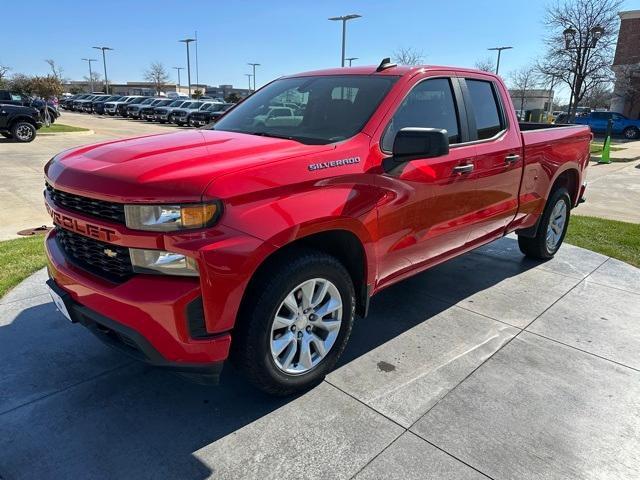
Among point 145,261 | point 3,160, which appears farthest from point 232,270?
point 3,160

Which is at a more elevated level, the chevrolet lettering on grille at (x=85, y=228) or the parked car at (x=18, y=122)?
the chevrolet lettering on grille at (x=85, y=228)

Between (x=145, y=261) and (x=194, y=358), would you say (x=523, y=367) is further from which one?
(x=145, y=261)

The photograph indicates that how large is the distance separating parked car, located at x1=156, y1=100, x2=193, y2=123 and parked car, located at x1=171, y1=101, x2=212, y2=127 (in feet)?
0.81

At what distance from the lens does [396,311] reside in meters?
4.18

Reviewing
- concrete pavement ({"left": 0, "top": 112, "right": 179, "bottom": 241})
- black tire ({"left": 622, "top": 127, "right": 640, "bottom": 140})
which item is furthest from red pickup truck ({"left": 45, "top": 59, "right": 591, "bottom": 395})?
black tire ({"left": 622, "top": 127, "right": 640, "bottom": 140})

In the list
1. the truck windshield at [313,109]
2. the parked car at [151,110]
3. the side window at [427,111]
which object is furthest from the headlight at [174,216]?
the parked car at [151,110]

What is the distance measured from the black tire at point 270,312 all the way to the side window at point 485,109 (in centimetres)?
198

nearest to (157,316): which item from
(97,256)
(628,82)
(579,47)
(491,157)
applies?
(97,256)

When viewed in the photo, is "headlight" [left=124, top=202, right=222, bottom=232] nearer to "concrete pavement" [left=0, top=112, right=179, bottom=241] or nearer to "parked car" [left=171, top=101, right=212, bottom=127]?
"concrete pavement" [left=0, top=112, right=179, bottom=241]

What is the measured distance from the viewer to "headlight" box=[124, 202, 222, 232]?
2.29 m

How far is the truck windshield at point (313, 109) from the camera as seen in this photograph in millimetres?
3213

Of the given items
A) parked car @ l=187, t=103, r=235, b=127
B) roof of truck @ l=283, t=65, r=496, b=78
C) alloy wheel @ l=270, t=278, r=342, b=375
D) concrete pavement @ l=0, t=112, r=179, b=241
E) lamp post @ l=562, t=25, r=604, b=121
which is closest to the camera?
alloy wheel @ l=270, t=278, r=342, b=375

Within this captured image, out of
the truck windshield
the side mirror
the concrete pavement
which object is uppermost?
the truck windshield

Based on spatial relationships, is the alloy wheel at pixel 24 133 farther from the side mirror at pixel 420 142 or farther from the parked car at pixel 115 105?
the parked car at pixel 115 105
